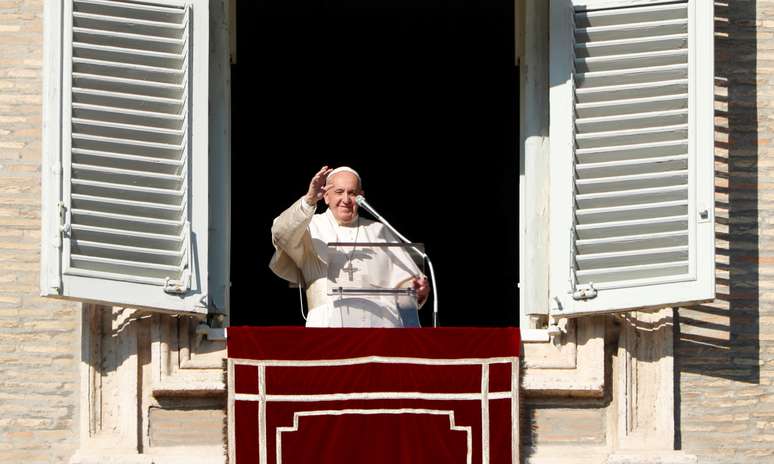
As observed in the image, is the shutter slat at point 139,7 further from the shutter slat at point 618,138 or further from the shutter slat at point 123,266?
the shutter slat at point 618,138

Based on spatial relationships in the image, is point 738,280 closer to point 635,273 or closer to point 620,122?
point 635,273

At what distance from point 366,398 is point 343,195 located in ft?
4.12

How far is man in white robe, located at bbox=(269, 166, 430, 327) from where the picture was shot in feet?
36.8

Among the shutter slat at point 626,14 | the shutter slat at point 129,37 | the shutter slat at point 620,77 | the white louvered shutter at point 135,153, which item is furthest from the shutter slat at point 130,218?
the shutter slat at point 626,14

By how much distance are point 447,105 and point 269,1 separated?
152cm

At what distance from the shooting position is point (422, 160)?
15.8 m

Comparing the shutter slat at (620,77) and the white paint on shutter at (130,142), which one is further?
the shutter slat at (620,77)

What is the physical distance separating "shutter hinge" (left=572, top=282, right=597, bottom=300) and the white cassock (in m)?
0.78

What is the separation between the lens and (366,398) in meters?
10.8

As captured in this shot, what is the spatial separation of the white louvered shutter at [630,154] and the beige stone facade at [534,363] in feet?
0.86

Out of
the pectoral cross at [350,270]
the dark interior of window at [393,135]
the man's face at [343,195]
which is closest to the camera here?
the pectoral cross at [350,270]

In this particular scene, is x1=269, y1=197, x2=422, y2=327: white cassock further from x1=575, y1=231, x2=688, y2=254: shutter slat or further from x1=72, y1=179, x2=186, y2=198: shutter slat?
x1=575, y1=231, x2=688, y2=254: shutter slat

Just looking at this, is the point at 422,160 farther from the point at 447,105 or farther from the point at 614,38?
the point at 614,38

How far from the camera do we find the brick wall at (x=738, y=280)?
1130 centimetres
